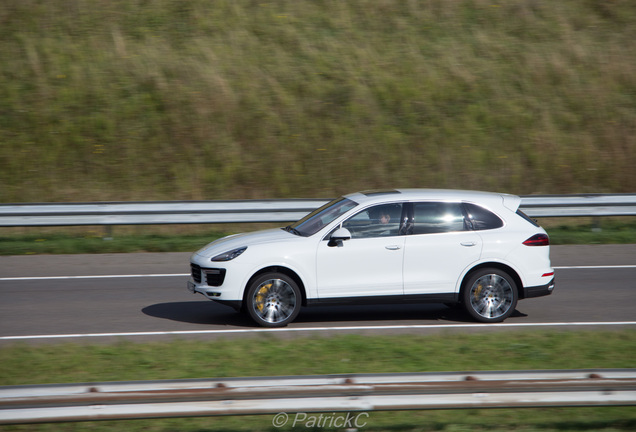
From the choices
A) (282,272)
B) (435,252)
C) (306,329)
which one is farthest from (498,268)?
(282,272)

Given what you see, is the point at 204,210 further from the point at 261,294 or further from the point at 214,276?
the point at 261,294

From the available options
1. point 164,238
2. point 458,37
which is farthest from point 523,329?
point 458,37

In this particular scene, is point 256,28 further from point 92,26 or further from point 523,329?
point 523,329

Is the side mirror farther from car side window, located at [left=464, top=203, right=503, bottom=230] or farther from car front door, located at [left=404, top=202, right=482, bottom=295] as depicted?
car side window, located at [left=464, top=203, right=503, bottom=230]

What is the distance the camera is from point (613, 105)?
21.6 m

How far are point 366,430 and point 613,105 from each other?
19597 mm

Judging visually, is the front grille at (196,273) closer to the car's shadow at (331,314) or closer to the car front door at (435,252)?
the car's shadow at (331,314)

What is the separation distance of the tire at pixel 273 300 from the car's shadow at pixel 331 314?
0.32 meters

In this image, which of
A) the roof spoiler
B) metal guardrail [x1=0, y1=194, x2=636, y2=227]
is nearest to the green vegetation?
the roof spoiler

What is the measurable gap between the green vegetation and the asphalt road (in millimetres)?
650

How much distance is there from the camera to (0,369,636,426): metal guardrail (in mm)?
3943

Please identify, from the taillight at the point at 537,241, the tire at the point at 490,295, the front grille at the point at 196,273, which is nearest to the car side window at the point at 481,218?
the taillight at the point at 537,241

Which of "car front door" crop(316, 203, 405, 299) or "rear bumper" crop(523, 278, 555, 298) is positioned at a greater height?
"car front door" crop(316, 203, 405, 299)

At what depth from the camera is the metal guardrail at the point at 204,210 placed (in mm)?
14289
